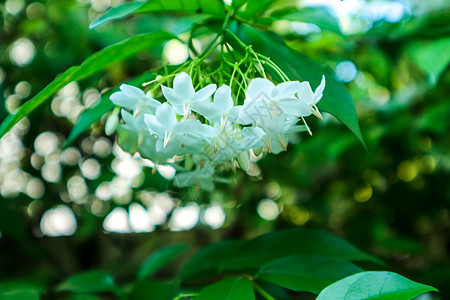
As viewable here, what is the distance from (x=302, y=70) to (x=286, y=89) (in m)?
0.15

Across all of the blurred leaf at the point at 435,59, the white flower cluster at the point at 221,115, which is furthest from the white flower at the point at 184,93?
the blurred leaf at the point at 435,59

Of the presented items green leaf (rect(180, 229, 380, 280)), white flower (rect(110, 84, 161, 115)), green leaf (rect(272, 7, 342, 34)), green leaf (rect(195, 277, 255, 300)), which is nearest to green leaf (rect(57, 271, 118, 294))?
green leaf (rect(180, 229, 380, 280))

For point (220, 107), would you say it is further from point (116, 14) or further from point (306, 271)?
point (306, 271)

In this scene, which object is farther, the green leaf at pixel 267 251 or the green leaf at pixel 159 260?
the green leaf at pixel 159 260

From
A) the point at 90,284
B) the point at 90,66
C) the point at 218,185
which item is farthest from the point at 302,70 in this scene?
the point at 218,185

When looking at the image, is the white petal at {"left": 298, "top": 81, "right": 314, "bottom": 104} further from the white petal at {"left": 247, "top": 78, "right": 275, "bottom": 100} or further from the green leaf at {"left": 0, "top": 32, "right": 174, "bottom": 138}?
the green leaf at {"left": 0, "top": 32, "right": 174, "bottom": 138}

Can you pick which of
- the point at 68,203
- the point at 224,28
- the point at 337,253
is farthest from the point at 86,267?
the point at 224,28

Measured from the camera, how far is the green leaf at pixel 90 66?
2.00 ft

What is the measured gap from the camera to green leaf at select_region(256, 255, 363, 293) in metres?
0.69

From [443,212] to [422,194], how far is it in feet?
1.01

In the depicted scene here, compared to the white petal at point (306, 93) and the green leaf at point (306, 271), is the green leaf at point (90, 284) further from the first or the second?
the white petal at point (306, 93)

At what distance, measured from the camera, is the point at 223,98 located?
565 millimetres

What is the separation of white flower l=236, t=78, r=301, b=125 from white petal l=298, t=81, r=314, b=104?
10 millimetres

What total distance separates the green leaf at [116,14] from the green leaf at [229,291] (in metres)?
0.48
